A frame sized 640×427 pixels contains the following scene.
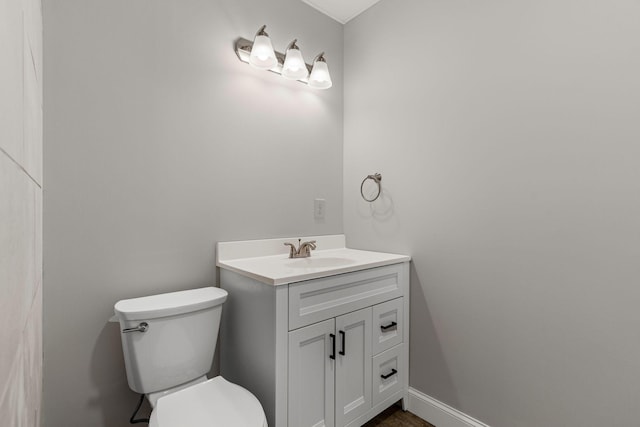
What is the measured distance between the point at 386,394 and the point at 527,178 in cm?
125

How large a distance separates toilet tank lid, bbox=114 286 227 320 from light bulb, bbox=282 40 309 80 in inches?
49.1

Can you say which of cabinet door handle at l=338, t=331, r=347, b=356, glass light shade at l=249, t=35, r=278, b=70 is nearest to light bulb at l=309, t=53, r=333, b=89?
glass light shade at l=249, t=35, r=278, b=70

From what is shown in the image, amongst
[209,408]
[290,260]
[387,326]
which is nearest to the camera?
[209,408]

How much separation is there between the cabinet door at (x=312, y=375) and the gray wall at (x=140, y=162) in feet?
2.05

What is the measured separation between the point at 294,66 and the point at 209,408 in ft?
5.49

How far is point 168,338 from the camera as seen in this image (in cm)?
119

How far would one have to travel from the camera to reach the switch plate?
2021 mm

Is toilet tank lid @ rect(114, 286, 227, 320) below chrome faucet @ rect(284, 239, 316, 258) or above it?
below

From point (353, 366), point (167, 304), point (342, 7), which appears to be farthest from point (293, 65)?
point (353, 366)

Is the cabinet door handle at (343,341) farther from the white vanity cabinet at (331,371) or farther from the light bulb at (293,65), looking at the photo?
the light bulb at (293,65)

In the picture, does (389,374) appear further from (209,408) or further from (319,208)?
(319,208)

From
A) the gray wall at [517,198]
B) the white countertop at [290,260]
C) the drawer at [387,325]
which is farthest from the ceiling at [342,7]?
the drawer at [387,325]

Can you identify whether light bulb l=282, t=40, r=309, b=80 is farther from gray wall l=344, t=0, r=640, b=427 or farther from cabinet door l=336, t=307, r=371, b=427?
cabinet door l=336, t=307, r=371, b=427

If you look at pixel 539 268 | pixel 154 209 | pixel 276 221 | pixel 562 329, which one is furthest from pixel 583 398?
pixel 154 209
